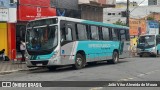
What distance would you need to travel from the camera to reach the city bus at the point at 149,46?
1524 inches

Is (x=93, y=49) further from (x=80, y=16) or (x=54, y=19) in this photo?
(x=80, y=16)

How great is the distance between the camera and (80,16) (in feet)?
105

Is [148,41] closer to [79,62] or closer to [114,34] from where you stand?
[114,34]

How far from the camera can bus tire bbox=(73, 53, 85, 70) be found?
20.3 meters

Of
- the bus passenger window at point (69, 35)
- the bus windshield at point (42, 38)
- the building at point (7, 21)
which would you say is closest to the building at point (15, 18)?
the building at point (7, 21)

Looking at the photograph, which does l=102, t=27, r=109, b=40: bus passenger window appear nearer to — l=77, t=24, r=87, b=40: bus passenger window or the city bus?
l=77, t=24, r=87, b=40: bus passenger window

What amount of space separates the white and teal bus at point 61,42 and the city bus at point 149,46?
16.8m

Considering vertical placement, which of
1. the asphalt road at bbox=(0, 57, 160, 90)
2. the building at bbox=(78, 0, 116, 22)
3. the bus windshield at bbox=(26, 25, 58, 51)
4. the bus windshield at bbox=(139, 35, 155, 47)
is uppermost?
the building at bbox=(78, 0, 116, 22)

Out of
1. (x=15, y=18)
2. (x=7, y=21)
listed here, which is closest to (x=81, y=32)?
(x=15, y=18)

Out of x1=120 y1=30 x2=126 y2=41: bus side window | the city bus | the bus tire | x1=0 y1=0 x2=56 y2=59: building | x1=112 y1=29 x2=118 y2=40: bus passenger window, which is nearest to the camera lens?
Answer: the bus tire

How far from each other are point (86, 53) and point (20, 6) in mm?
6841

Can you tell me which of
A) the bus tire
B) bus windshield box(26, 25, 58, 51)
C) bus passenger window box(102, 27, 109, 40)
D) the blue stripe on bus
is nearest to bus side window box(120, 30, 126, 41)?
the blue stripe on bus

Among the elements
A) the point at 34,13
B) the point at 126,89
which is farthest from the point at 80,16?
the point at 126,89

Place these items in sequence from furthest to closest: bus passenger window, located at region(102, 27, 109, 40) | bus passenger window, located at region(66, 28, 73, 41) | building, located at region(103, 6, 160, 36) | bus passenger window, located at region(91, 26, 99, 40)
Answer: building, located at region(103, 6, 160, 36)
bus passenger window, located at region(102, 27, 109, 40)
bus passenger window, located at region(91, 26, 99, 40)
bus passenger window, located at region(66, 28, 73, 41)
